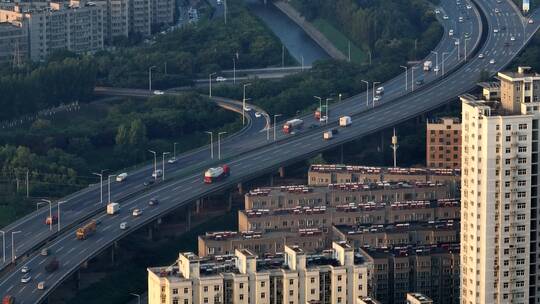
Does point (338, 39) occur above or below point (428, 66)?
above

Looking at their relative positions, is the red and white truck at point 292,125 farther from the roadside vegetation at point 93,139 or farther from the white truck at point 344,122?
the roadside vegetation at point 93,139

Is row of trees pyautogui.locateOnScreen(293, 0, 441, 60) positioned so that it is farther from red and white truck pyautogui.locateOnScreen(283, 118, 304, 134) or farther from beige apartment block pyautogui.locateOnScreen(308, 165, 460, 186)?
beige apartment block pyautogui.locateOnScreen(308, 165, 460, 186)

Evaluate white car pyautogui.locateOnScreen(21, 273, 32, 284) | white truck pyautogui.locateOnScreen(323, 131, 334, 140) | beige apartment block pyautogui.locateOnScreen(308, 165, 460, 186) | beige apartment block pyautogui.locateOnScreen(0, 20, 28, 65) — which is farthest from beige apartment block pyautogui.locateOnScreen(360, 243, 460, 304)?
beige apartment block pyautogui.locateOnScreen(0, 20, 28, 65)

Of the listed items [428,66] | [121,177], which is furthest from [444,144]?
[428,66]

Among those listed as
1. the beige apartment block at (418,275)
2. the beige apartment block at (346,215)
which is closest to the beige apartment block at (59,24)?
the beige apartment block at (346,215)

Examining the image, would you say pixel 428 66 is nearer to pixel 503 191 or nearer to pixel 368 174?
pixel 368 174

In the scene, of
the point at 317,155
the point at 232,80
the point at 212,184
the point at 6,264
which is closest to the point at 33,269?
the point at 6,264
